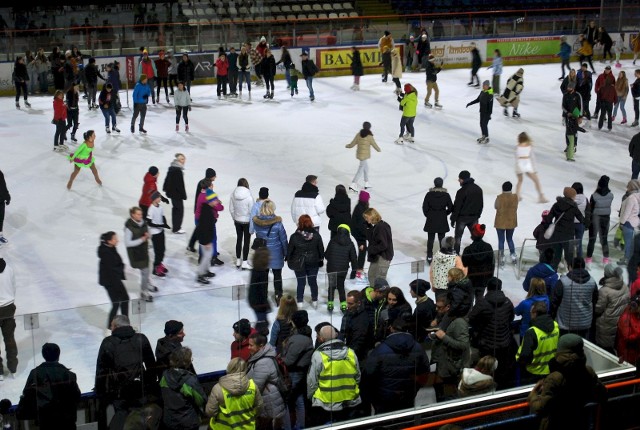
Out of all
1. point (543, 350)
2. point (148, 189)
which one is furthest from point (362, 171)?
point (543, 350)

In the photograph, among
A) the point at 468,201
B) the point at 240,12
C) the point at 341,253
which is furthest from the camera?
the point at 240,12

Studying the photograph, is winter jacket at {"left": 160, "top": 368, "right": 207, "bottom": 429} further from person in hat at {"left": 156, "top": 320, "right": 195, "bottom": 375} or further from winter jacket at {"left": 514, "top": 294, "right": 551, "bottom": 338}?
winter jacket at {"left": 514, "top": 294, "right": 551, "bottom": 338}

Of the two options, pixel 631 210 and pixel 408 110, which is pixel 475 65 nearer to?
pixel 408 110

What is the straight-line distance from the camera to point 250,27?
95.1 feet

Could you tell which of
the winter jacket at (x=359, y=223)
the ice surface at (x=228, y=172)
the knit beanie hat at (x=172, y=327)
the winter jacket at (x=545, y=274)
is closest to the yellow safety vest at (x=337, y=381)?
the ice surface at (x=228, y=172)

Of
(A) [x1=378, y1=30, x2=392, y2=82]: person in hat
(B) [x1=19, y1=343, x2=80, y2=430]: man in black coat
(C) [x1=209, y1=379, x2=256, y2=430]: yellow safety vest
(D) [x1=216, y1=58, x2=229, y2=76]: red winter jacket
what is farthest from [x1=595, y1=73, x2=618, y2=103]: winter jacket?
(B) [x1=19, y1=343, x2=80, y2=430]: man in black coat

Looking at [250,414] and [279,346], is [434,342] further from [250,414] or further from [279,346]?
[250,414]

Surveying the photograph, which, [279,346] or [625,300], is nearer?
[279,346]

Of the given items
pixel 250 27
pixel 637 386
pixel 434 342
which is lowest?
pixel 637 386

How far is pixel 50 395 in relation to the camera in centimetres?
795

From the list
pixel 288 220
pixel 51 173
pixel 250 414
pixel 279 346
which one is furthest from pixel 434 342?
pixel 51 173

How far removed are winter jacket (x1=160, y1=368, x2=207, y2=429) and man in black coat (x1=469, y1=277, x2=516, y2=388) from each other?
286 cm

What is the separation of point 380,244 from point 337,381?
148 inches

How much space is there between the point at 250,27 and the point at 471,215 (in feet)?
55.2
